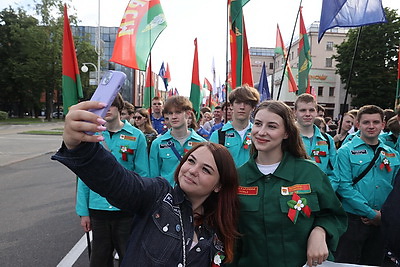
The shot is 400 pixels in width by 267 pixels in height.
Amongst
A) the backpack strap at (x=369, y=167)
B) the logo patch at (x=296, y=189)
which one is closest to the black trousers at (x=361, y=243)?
the backpack strap at (x=369, y=167)

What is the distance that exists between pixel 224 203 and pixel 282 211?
1.14 ft

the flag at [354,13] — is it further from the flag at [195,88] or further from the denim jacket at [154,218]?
the denim jacket at [154,218]

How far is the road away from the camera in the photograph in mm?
4266

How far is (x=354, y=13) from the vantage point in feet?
16.5

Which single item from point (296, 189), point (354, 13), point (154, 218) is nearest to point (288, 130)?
point (296, 189)

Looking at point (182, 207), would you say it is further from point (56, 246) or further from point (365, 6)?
point (365, 6)

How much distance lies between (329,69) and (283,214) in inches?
2039

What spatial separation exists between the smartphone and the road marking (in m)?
3.45

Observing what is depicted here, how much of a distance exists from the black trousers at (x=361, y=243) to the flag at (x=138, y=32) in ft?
14.3

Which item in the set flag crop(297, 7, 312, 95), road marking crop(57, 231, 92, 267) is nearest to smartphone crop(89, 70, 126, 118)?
road marking crop(57, 231, 92, 267)

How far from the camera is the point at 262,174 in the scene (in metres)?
2.03

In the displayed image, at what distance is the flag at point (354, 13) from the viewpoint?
4.98m

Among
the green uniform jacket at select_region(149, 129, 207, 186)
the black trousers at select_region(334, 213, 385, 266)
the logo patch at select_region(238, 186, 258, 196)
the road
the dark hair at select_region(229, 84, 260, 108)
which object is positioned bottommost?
the road

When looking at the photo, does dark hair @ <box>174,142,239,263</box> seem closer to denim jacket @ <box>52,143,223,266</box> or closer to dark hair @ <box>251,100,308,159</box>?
denim jacket @ <box>52,143,223,266</box>
